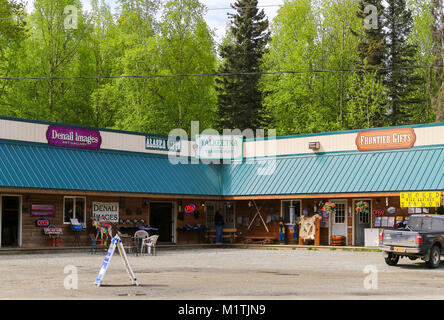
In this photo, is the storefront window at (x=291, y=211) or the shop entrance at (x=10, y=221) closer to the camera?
the shop entrance at (x=10, y=221)

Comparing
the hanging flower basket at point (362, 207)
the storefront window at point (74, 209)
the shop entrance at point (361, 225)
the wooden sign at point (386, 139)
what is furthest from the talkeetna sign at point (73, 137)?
the shop entrance at point (361, 225)

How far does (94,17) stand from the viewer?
180ft

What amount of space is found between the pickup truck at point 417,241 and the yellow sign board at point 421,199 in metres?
5.45

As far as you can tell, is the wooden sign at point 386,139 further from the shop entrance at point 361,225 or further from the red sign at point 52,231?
the red sign at point 52,231

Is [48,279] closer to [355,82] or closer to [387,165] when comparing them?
[387,165]

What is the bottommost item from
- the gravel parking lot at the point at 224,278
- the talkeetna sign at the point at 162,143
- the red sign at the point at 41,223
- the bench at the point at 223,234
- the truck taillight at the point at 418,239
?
the gravel parking lot at the point at 224,278

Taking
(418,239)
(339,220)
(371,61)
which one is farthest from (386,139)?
(371,61)

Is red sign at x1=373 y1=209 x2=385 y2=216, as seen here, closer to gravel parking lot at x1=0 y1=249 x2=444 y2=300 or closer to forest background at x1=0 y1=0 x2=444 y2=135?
gravel parking lot at x1=0 y1=249 x2=444 y2=300

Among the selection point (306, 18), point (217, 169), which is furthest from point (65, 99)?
point (306, 18)

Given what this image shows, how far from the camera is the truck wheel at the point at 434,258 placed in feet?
69.7

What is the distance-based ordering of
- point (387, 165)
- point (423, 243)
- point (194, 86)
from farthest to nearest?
1. point (194, 86)
2. point (387, 165)
3. point (423, 243)

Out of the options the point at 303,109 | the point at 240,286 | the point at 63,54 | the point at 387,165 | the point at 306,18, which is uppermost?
the point at 306,18

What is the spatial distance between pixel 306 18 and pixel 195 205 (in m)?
24.9

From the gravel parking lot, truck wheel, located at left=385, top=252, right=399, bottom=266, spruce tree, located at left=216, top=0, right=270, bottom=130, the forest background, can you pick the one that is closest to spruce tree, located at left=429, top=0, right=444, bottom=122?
the forest background
